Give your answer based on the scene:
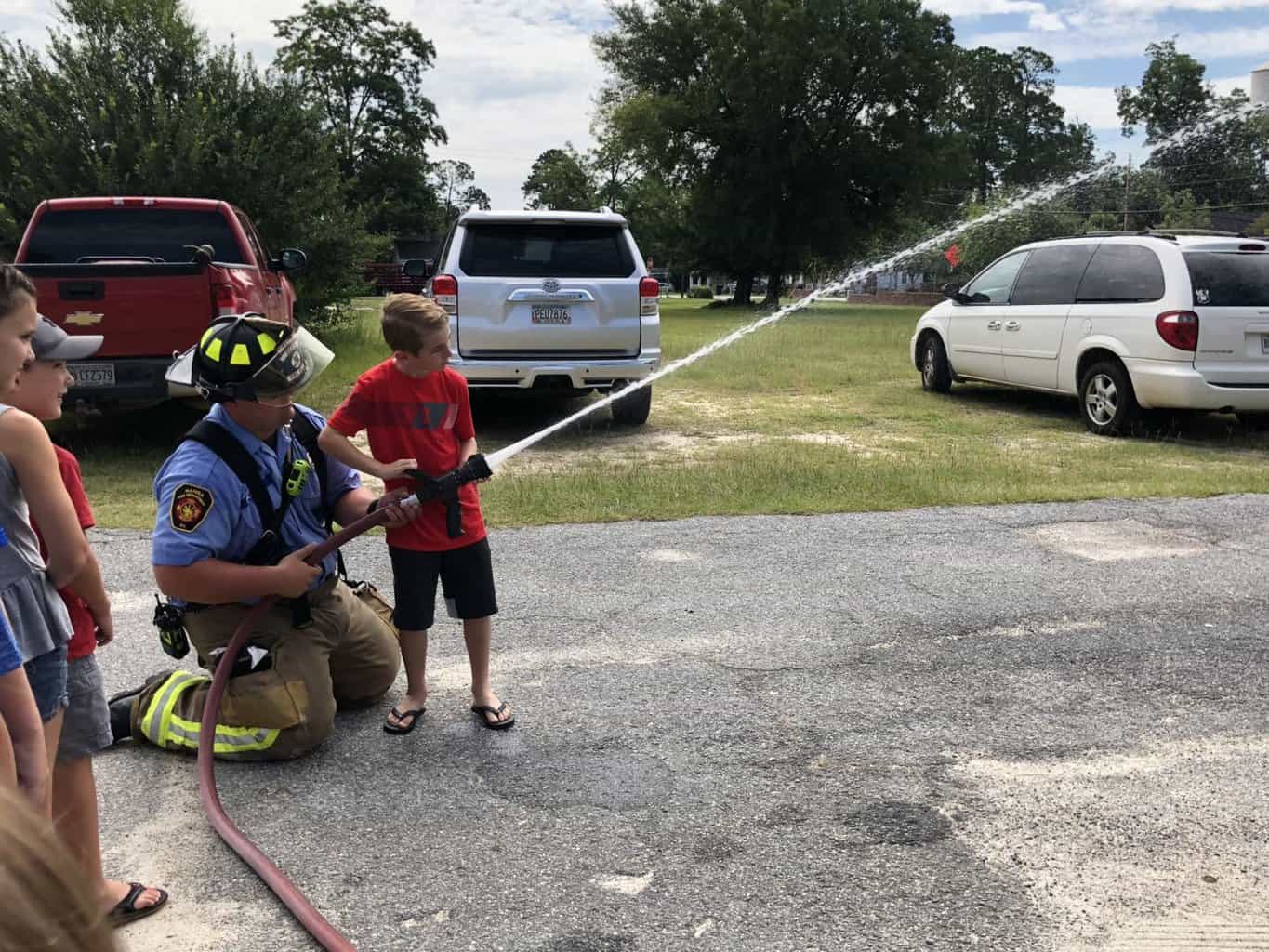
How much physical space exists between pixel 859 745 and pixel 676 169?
4447cm

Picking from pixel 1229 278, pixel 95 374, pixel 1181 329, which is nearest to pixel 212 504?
pixel 95 374

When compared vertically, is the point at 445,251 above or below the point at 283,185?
below

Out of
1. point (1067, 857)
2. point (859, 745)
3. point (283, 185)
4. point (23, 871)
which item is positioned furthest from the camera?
point (283, 185)

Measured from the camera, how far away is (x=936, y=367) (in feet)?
43.4

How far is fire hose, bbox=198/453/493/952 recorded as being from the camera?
254cm

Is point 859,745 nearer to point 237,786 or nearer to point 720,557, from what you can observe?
point 237,786

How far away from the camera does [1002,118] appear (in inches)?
3716

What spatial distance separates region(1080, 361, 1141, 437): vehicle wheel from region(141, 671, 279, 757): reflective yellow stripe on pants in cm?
837

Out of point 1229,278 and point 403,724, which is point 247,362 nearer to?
point 403,724

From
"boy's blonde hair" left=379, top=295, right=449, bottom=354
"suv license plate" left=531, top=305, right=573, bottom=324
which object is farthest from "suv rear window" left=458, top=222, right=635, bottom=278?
"boy's blonde hair" left=379, top=295, right=449, bottom=354

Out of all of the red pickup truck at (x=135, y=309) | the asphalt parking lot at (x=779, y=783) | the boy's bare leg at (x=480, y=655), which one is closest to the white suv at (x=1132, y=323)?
the asphalt parking lot at (x=779, y=783)

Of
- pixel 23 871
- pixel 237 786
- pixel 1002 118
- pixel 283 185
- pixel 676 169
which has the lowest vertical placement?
pixel 237 786

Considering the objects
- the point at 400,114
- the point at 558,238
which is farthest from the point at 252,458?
the point at 400,114

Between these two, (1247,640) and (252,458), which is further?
(1247,640)
